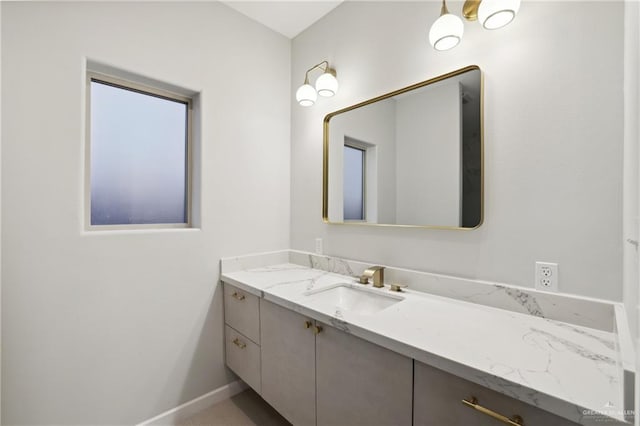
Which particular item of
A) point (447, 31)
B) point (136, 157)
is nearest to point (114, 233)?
point (136, 157)

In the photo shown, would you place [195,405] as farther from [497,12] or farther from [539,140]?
[497,12]

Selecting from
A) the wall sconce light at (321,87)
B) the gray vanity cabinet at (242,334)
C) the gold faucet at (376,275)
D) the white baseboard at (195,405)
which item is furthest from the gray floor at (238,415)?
the wall sconce light at (321,87)

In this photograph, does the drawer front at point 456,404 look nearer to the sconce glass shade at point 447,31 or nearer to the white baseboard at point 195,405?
the sconce glass shade at point 447,31

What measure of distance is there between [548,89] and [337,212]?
1219 mm

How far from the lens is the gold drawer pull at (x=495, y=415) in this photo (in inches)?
28.1

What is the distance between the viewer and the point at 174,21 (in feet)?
5.34

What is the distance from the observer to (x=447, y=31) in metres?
1.21

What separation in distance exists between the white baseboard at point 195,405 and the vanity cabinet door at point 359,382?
95 centimetres

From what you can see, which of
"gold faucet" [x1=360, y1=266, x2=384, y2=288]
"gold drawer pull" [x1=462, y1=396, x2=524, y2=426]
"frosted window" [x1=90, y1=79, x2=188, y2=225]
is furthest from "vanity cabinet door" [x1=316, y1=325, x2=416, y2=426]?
"frosted window" [x1=90, y1=79, x2=188, y2=225]

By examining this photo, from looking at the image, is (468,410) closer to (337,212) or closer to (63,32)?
(337,212)

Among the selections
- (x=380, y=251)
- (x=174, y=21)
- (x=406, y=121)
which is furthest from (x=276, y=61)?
(x=380, y=251)

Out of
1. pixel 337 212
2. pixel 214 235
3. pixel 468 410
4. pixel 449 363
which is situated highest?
pixel 337 212

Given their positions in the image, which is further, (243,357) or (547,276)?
(243,357)

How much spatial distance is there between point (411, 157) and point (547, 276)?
0.80 metres
